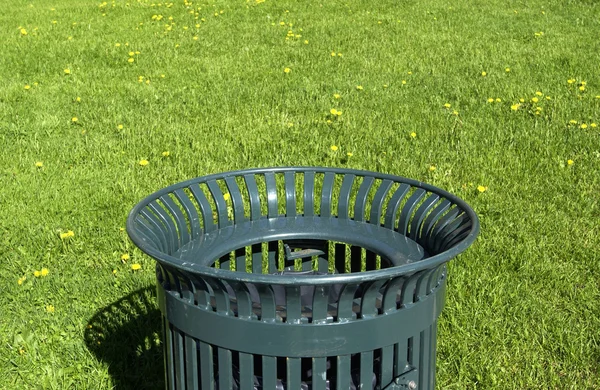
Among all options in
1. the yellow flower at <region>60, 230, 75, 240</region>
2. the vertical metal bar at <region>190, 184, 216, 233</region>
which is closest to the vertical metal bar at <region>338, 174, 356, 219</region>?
the vertical metal bar at <region>190, 184, 216, 233</region>

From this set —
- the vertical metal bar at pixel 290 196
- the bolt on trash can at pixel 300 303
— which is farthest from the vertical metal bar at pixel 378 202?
the vertical metal bar at pixel 290 196

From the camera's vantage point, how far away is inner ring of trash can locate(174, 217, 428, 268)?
2.18 metres

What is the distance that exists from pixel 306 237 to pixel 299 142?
9.44 feet

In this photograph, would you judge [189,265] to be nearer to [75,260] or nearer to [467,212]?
[467,212]

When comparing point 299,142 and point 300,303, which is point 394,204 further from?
point 299,142

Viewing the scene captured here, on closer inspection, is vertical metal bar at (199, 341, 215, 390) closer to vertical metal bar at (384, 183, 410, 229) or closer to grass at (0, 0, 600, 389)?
vertical metal bar at (384, 183, 410, 229)

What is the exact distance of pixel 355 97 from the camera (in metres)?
6.24

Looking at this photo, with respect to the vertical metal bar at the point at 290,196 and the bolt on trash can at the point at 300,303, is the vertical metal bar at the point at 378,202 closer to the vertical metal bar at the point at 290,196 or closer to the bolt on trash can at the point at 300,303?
the bolt on trash can at the point at 300,303

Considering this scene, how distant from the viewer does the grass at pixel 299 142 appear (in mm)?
3152

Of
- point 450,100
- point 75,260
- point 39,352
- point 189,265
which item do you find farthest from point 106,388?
point 450,100

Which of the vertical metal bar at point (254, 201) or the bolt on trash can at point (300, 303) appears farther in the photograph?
the vertical metal bar at point (254, 201)

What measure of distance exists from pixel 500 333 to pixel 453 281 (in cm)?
40

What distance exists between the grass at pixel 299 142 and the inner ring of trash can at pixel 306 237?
2.86ft

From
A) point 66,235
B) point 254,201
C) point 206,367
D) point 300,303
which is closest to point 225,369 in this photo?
point 206,367
